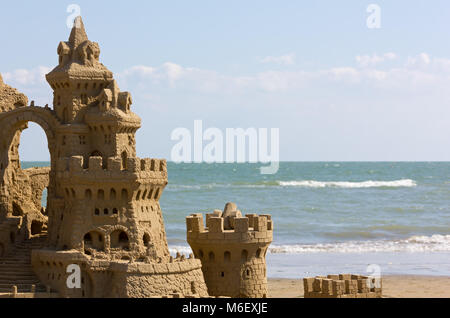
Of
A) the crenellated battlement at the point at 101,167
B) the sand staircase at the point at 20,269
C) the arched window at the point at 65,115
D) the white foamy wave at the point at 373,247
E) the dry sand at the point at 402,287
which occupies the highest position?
the arched window at the point at 65,115

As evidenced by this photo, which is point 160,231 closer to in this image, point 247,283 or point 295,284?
point 247,283

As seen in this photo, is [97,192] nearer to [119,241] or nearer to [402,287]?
[119,241]

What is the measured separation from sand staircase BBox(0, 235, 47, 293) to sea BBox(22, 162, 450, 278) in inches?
748

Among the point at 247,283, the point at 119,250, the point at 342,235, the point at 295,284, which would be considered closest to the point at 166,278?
the point at 119,250

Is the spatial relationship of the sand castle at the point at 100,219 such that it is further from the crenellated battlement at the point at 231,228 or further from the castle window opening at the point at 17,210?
the castle window opening at the point at 17,210

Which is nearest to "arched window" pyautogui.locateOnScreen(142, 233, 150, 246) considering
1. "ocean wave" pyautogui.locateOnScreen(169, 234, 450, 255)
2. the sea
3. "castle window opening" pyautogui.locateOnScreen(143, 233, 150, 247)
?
"castle window opening" pyautogui.locateOnScreen(143, 233, 150, 247)

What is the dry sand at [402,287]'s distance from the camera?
46.8m

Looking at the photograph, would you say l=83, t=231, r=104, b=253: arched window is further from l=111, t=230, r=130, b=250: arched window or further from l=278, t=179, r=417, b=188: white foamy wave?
l=278, t=179, r=417, b=188: white foamy wave

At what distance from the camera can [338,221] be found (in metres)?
85.2

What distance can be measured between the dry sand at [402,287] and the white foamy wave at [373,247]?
443 inches

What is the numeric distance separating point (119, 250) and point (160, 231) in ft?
7.51

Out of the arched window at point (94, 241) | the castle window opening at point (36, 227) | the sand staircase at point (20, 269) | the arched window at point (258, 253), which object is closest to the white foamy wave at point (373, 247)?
the arched window at point (258, 253)

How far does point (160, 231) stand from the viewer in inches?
1444

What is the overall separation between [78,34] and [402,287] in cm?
2347
